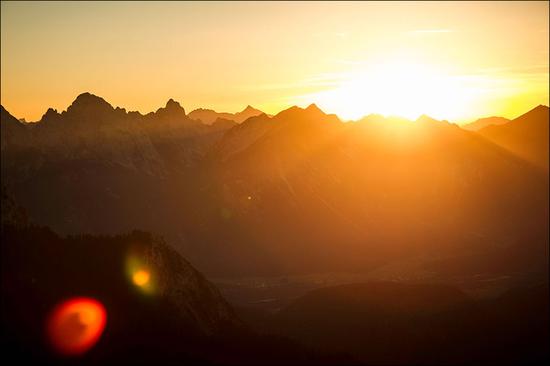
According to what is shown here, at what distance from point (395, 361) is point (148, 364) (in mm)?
84277

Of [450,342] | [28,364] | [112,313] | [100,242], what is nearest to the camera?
[28,364]

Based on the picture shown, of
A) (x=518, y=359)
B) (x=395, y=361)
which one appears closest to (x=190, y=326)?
(x=395, y=361)

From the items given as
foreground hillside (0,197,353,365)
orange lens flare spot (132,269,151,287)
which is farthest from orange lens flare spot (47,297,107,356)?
orange lens flare spot (132,269,151,287)

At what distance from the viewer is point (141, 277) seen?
143 metres

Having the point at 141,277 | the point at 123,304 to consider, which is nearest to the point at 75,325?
the point at 123,304

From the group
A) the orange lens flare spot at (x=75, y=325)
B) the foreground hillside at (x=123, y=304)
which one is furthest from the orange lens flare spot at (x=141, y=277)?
the orange lens flare spot at (x=75, y=325)

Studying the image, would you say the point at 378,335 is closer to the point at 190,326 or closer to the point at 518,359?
the point at 518,359

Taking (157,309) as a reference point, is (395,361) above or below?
below

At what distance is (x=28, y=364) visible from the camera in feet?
361

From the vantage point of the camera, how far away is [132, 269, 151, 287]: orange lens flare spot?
466 ft

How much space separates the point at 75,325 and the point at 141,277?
22.4 metres

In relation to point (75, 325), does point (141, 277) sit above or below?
above

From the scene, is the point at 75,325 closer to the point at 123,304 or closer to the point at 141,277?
the point at 123,304

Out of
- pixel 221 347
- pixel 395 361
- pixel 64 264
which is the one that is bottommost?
pixel 395 361
